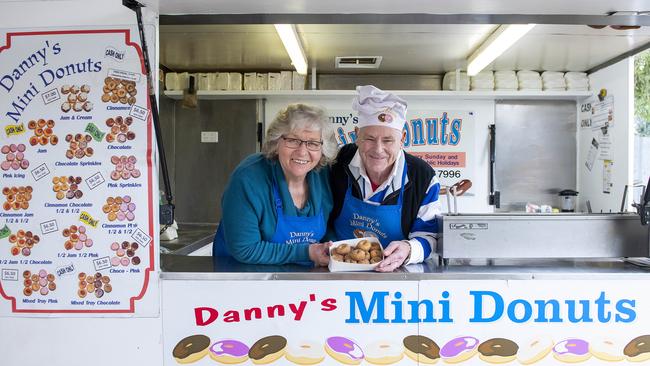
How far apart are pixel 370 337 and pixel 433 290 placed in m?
0.32

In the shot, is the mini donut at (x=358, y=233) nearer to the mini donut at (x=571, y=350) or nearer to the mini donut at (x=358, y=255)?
the mini donut at (x=358, y=255)

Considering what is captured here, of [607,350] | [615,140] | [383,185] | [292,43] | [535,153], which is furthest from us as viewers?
[535,153]

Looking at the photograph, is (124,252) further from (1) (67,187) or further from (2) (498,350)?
(2) (498,350)

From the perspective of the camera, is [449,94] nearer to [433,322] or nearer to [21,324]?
[433,322]

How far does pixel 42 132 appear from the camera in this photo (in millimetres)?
2082

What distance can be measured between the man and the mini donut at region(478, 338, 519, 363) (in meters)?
0.44

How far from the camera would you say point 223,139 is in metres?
5.59

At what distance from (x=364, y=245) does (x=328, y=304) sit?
286 millimetres

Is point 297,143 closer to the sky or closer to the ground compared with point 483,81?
closer to the ground

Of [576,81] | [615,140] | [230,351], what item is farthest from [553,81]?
[230,351]

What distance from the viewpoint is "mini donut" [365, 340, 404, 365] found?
6.85 feet

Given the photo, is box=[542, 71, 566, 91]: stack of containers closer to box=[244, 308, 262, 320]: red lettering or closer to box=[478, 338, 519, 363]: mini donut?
box=[478, 338, 519, 363]: mini donut

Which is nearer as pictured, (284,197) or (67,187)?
(67,187)

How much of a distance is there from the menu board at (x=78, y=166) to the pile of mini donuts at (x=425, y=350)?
515 millimetres
